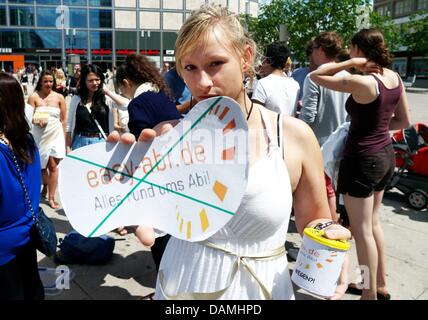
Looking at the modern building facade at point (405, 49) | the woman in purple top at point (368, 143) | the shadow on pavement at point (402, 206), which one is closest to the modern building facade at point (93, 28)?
the modern building facade at point (405, 49)

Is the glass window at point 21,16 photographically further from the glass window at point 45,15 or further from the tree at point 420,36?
the tree at point 420,36

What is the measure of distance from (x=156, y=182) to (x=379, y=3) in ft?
214

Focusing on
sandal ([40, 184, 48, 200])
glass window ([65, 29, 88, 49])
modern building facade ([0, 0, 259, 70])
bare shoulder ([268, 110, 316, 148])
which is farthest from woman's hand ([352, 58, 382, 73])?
glass window ([65, 29, 88, 49])

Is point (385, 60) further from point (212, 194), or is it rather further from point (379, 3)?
point (379, 3)

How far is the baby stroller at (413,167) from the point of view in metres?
5.05

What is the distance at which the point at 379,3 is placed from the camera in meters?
56.7

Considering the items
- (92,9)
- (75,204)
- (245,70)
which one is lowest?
(75,204)

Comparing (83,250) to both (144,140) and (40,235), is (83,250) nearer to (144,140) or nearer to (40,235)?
(40,235)

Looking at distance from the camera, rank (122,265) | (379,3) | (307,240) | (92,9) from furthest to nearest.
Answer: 1. (379,3)
2. (92,9)
3. (122,265)
4. (307,240)

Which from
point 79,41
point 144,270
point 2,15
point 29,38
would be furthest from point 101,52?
point 144,270

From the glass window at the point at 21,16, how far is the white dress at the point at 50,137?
5085cm

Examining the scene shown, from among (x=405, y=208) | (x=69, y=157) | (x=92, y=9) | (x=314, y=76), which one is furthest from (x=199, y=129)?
(x=92, y=9)

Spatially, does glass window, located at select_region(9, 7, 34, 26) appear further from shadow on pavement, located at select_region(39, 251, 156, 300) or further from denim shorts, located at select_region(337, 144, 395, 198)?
denim shorts, located at select_region(337, 144, 395, 198)

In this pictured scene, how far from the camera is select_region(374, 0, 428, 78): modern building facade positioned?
48053 mm
